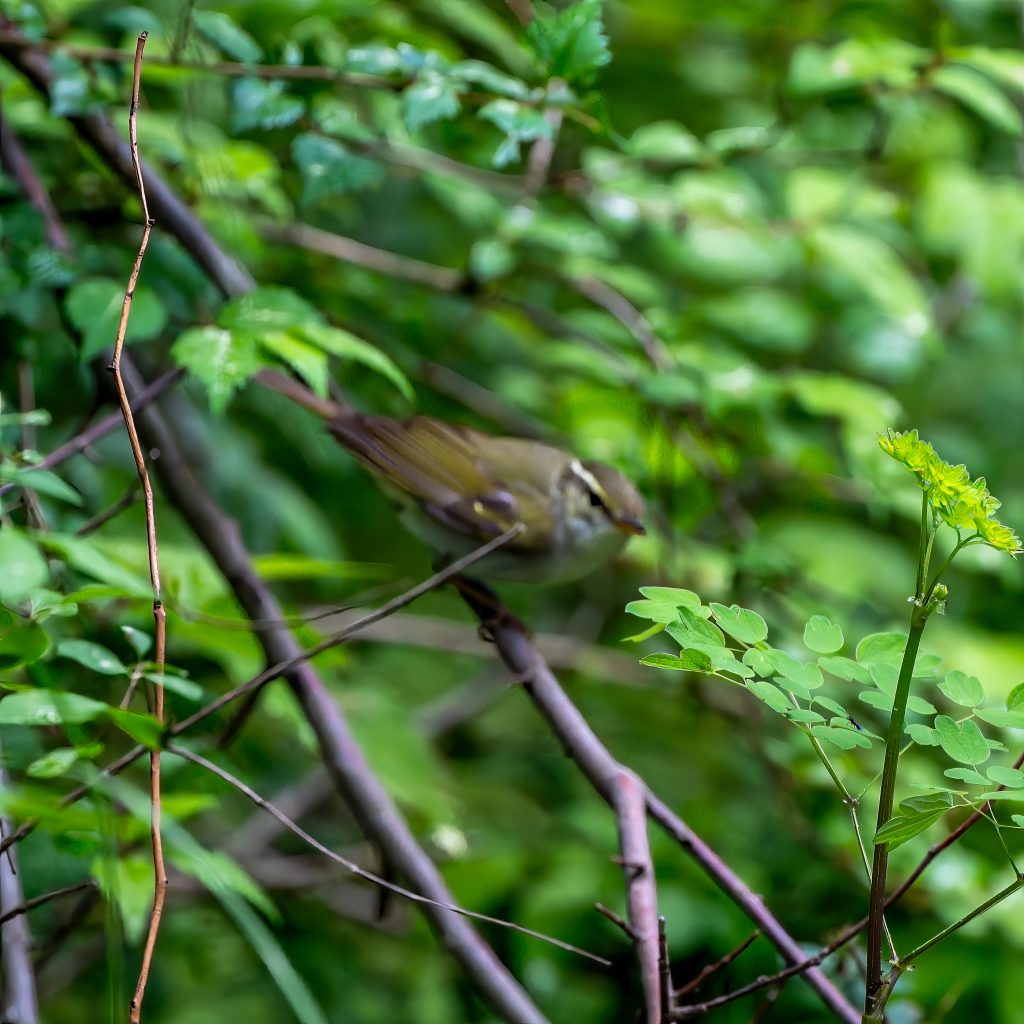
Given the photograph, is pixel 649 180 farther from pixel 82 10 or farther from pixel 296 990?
pixel 296 990

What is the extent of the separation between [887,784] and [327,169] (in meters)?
1.71

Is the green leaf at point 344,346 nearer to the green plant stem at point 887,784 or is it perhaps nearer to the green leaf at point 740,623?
the green leaf at point 740,623

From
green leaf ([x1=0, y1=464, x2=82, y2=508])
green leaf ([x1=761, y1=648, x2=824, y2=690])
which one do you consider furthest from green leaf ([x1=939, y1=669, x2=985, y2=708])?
green leaf ([x1=0, y1=464, x2=82, y2=508])

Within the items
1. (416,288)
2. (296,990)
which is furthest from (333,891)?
(296,990)

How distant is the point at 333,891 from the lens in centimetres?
398

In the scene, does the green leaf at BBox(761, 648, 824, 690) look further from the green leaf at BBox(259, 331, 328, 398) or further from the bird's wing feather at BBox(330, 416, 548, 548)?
the bird's wing feather at BBox(330, 416, 548, 548)

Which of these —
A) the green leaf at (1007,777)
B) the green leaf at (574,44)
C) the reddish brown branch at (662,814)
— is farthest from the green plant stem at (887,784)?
the green leaf at (574,44)

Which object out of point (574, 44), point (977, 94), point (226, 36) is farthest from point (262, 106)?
point (977, 94)

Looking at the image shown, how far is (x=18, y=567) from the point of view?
4.05 feet

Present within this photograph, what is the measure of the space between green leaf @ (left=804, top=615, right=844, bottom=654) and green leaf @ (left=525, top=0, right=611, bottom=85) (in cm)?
126

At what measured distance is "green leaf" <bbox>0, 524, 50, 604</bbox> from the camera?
3.95 ft

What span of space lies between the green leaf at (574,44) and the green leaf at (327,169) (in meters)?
0.43

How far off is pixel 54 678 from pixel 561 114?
1563 mm

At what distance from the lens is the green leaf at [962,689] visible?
3.95 feet
